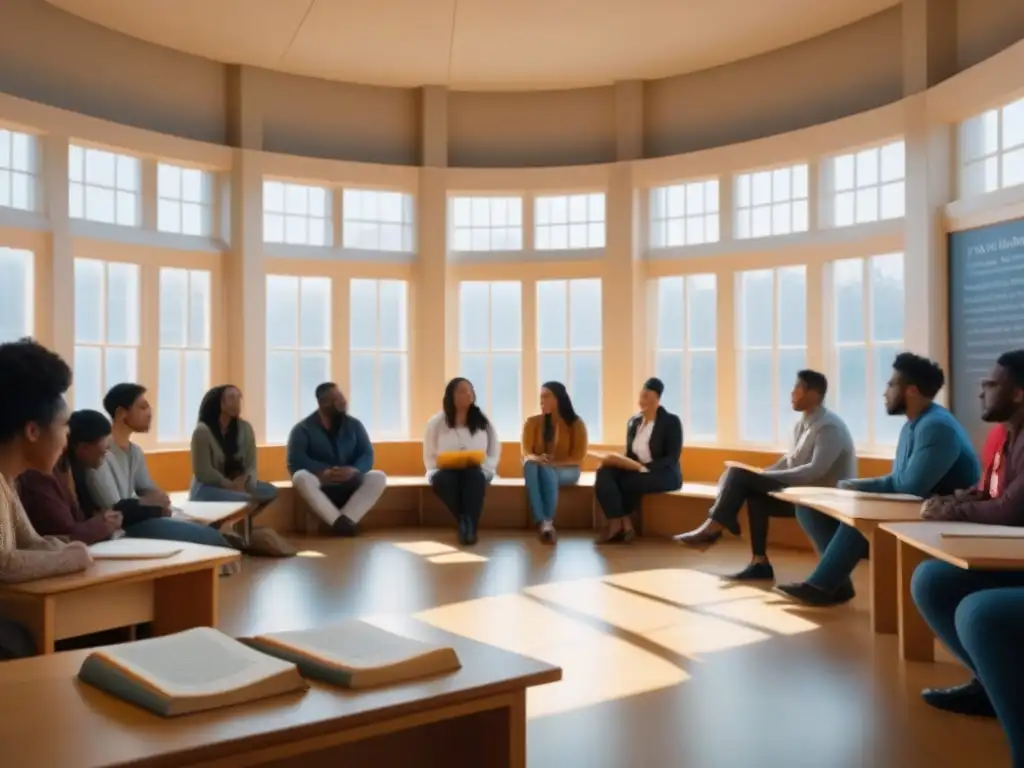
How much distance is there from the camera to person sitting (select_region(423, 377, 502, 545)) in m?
7.77

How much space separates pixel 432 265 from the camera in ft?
30.2

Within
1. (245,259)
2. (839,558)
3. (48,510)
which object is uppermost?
(245,259)

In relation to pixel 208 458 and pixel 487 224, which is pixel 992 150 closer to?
pixel 487 224

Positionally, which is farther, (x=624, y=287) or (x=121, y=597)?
(x=624, y=287)

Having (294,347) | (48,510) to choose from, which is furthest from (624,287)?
(48,510)

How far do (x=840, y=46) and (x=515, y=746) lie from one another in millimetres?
7249

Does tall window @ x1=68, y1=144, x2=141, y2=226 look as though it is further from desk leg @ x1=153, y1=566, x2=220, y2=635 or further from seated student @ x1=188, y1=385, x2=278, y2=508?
desk leg @ x1=153, y1=566, x2=220, y2=635

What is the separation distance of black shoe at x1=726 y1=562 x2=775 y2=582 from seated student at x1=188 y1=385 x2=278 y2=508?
10.7ft

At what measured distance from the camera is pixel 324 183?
30.0 feet

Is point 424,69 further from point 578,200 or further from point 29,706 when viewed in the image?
point 29,706

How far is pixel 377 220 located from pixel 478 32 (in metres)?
2.13

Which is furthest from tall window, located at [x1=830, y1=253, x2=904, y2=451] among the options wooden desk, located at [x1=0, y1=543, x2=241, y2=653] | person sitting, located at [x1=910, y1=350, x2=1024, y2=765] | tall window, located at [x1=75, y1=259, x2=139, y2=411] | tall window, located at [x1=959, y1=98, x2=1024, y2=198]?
tall window, located at [x1=75, y1=259, x2=139, y2=411]

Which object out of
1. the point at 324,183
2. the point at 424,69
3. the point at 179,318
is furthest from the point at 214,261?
the point at 424,69

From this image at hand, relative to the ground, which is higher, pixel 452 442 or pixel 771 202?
pixel 771 202
